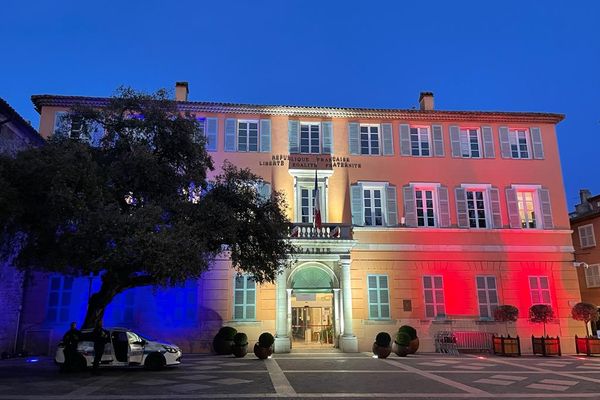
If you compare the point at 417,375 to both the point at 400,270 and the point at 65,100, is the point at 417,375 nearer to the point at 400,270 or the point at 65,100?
the point at 400,270

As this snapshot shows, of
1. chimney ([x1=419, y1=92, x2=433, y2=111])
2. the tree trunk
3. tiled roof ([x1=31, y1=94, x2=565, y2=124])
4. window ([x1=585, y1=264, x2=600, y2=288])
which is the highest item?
chimney ([x1=419, y1=92, x2=433, y2=111])

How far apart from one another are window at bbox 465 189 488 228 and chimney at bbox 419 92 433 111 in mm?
5083

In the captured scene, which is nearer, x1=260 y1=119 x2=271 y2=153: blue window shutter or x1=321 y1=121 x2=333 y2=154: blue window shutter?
x1=260 y1=119 x2=271 y2=153: blue window shutter

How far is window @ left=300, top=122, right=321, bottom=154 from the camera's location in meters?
24.1

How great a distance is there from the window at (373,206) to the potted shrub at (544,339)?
7.98 m

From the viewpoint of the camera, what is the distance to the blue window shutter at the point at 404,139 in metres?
24.5

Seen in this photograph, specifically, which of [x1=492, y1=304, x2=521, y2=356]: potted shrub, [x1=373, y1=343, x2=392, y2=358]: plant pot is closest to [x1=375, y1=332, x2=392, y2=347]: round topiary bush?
[x1=373, y1=343, x2=392, y2=358]: plant pot

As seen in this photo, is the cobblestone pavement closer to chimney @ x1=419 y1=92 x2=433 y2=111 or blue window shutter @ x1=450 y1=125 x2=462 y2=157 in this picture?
blue window shutter @ x1=450 y1=125 x2=462 y2=157

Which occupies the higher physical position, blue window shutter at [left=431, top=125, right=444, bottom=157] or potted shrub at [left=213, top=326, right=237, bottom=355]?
blue window shutter at [left=431, top=125, right=444, bottom=157]

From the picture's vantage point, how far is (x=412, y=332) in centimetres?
2134

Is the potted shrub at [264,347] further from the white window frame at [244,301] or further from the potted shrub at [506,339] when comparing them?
the potted shrub at [506,339]

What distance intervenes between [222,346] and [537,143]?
61.4 ft

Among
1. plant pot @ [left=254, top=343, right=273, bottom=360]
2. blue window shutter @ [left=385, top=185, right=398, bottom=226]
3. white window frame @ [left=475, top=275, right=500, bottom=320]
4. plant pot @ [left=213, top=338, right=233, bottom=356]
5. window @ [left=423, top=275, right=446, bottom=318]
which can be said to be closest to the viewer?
plant pot @ [left=254, top=343, right=273, bottom=360]

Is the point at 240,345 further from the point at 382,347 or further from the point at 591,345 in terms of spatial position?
the point at 591,345
